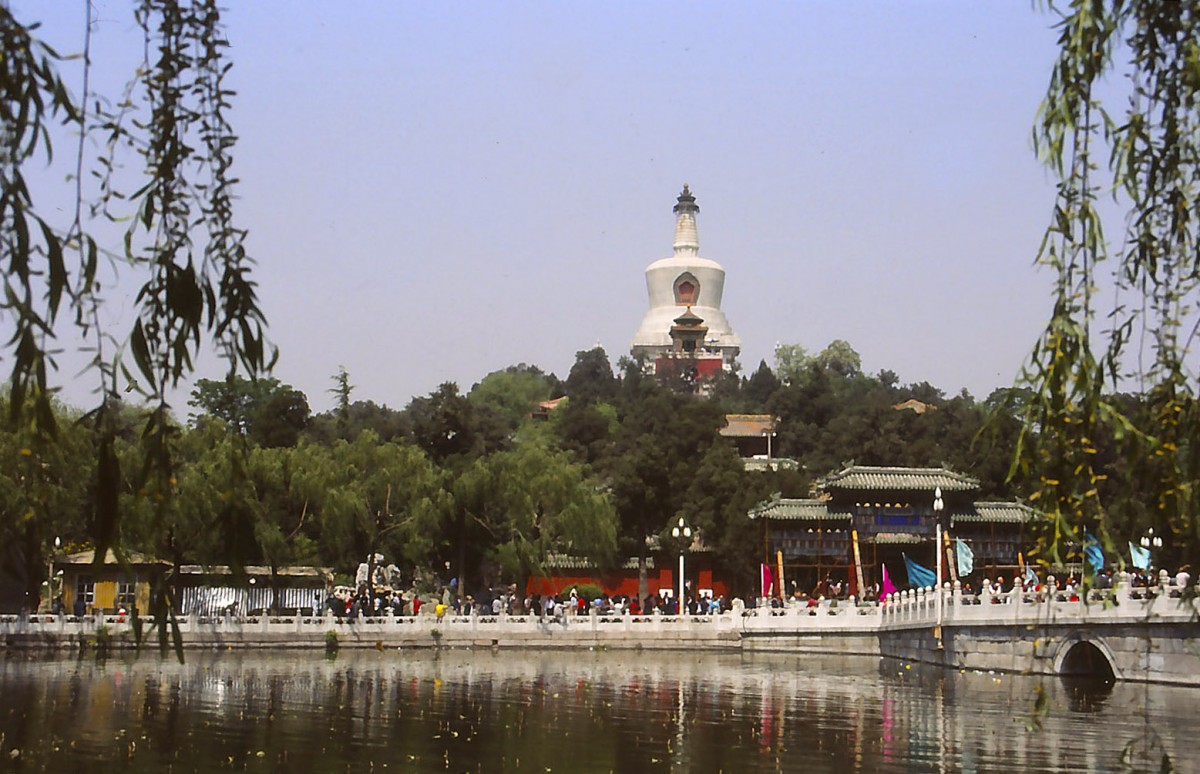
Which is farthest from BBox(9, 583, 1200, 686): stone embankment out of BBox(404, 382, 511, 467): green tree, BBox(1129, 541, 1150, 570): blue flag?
BBox(404, 382, 511, 467): green tree

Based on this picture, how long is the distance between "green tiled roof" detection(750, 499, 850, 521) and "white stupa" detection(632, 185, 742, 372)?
59074 millimetres

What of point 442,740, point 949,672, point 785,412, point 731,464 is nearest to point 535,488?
point 731,464

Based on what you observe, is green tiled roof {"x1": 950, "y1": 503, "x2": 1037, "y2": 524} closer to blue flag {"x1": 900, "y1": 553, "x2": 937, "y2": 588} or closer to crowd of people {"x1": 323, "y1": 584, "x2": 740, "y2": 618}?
blue flag {"x1": 900, "y1": 553, "x2": 937, "y2": 588}

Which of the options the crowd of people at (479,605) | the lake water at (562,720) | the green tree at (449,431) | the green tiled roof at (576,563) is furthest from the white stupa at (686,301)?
the lake water at (562,720)

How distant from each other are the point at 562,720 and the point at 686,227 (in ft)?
301

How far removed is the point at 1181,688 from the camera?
25750mm

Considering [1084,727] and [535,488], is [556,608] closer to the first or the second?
[535,488]

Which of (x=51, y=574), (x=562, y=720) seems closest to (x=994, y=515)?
(x=51, y=574)

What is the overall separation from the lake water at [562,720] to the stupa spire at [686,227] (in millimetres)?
80754

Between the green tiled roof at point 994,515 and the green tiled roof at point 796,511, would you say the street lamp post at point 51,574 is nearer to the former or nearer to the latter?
the green tiled roof at point 796,511

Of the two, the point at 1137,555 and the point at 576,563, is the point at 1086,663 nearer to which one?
the point at 1137,555

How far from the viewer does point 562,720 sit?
72.3 ft

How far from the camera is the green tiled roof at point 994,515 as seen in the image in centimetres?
4812

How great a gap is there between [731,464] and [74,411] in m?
21.0
